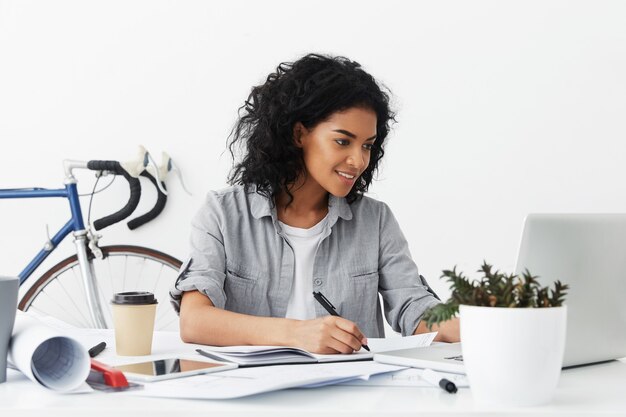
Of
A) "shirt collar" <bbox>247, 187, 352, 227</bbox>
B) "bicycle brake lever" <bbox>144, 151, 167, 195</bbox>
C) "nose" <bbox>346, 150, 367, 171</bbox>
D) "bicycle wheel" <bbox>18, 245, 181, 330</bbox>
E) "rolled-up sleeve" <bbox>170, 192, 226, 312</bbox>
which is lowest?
"bicycle wheel" <bbox>18, 245, 181, 330</bbox>

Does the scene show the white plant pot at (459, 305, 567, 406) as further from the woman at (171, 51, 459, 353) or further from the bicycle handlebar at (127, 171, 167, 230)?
the bicycle handlebar at (127, 171, 167, 230)

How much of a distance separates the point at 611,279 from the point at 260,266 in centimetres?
83

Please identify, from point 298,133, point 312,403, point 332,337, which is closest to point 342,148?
point 298,133

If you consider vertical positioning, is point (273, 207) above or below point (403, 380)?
above

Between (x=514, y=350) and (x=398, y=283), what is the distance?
0.97 m

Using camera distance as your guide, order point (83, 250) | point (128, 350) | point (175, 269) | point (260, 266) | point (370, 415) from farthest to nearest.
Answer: point (175, 269)
point (83, 250)
point (260, 266)
point (128, 350)
point (370, 415)

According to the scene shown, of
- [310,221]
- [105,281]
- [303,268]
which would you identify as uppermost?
[310,221]

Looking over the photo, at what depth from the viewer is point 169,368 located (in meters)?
0.96

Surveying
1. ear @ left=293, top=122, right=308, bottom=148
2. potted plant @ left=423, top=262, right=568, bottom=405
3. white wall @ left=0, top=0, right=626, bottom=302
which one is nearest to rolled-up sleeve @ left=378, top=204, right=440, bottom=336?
ear @ left=293, top=122, right=308, bottom=148

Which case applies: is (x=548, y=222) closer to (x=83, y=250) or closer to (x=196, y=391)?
(x=196, y=391)

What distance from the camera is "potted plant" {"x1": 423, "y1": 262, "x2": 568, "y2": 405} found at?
77cm

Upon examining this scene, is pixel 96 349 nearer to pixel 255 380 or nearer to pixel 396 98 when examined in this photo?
pixel 255 380

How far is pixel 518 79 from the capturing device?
2.88 meters

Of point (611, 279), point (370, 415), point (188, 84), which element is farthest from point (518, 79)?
point (370, 415)
